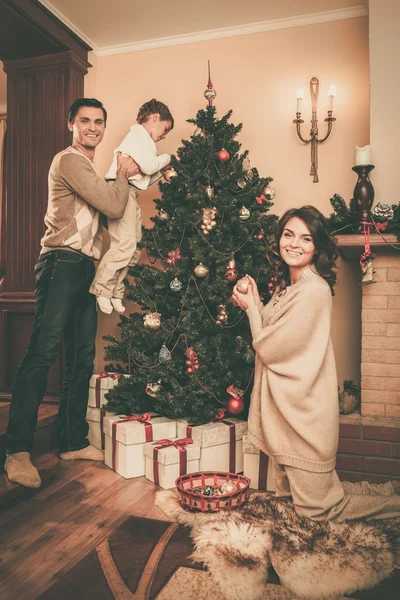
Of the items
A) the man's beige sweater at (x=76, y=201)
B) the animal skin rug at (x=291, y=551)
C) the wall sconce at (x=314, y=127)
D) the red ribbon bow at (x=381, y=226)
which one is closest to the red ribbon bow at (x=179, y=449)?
the animal skin rug at (x=291, y=551)

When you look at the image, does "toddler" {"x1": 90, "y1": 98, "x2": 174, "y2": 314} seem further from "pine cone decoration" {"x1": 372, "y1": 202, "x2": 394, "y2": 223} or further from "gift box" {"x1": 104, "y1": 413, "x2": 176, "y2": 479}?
"pine cone decoration" {"x1": 372, "y1": 202, "x2": 394, "y2": 223}

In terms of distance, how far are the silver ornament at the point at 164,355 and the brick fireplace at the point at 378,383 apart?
937 mm

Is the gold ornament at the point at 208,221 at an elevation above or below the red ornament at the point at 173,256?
above

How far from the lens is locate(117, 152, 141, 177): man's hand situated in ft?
8.75

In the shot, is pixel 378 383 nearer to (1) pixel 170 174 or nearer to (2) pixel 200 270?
(2) pixel 200 270

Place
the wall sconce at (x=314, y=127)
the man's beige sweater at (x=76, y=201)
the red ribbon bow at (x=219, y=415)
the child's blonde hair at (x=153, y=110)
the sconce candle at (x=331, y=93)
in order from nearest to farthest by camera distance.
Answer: the man's beige sweater at (x=76, y=201), the red ribbon bow at (x=219, y=415), the child's blonde hair at (x=153, y=110), the sconce candle at (x=331, y=93), the wall sconce at (x=314, y=127)

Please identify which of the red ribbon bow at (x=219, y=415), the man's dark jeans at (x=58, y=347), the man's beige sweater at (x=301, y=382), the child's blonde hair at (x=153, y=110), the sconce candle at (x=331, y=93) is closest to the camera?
the man's beige sweater at (x=301, y=382)

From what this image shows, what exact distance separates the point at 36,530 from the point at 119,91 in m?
3.04

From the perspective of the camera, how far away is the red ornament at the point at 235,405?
2.51 m

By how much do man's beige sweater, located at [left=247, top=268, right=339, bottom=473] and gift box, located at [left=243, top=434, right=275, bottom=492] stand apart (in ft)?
1.31

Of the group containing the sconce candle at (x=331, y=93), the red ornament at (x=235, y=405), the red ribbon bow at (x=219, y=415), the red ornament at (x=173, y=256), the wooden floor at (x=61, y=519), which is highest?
the sconce candle at (x=331, y=93)

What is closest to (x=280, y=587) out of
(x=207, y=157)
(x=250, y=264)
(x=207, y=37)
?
(x=250, y=264)

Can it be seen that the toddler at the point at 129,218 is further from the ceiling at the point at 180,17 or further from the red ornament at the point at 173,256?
the ceiling at the point at 180,17

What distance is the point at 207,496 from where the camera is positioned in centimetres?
203
